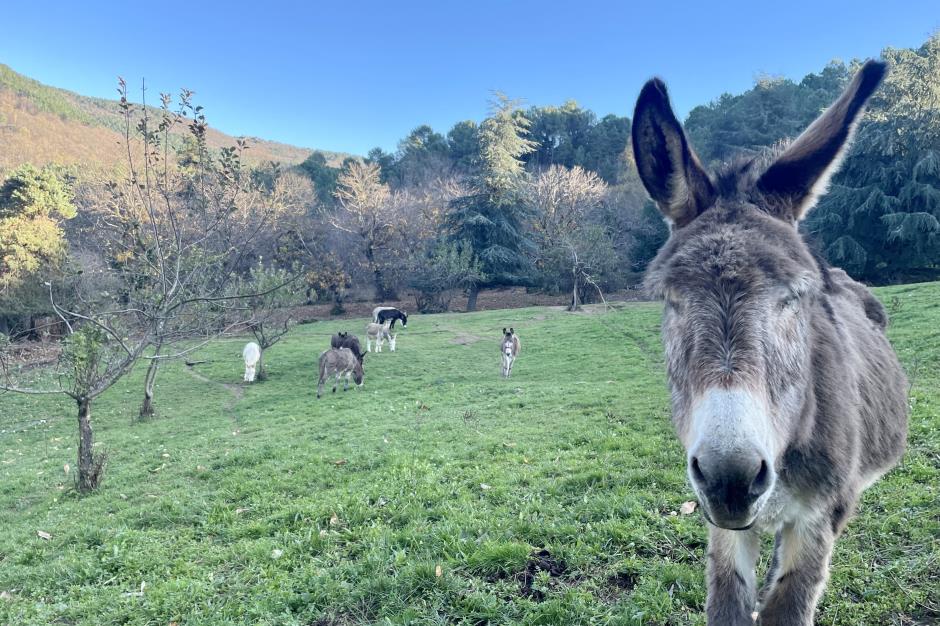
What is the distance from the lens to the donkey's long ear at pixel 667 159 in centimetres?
230

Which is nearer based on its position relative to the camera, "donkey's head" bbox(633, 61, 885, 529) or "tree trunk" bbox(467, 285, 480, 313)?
"donkey's head" bbox(633, 61, 885, 529)

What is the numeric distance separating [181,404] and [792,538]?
1805 cm

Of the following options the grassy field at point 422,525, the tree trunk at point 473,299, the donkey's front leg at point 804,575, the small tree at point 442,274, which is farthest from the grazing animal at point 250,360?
the tree trunk at point 473,299

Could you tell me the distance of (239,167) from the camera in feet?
26.7

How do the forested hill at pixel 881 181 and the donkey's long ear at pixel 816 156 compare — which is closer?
the donkey's long ear at pixel 816 156

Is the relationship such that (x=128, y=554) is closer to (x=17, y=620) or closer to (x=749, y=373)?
(x=17, y=620)

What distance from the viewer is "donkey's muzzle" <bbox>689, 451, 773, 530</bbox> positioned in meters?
1.42

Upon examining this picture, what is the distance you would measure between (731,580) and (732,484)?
1507 millimetres

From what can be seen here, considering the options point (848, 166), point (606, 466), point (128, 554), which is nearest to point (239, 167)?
point (128, 554)

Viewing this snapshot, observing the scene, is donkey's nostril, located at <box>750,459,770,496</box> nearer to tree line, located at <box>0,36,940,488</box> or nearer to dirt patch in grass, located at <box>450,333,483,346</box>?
tree line, located at <box>0,36,940,488</box>

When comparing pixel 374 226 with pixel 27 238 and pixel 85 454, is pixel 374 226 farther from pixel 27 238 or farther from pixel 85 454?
pixel 85 454

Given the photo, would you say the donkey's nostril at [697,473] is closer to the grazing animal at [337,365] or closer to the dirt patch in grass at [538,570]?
the dirt patch in grass at [538,570]

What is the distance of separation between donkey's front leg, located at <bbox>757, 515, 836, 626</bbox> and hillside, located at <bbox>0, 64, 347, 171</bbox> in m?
43.4

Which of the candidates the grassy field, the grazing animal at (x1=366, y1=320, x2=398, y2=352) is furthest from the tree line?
the grazing animal at (x1=366, y1=320, x2=398, y2=352)
